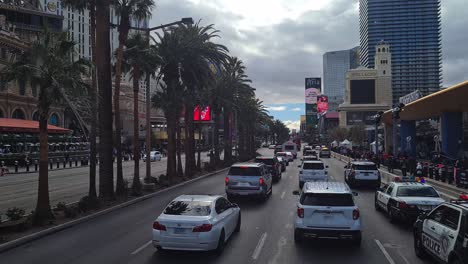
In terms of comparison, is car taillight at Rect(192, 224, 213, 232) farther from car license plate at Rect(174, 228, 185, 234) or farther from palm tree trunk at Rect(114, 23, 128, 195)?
palm tree trunk at Rect(114, 23, 128, 195)

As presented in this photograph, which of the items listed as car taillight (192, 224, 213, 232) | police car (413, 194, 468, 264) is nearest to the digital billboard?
police car (413, 194, 468, 264)

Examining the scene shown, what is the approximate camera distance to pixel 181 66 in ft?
105

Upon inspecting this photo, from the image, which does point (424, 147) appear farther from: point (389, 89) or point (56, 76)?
point (389, 89)

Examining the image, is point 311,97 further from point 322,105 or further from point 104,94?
point 104,94

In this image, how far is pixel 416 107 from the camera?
3838 centimetres

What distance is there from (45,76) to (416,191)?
1237cm

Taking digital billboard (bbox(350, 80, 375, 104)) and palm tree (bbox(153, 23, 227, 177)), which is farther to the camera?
digital billboard (bbox(350, 80, 375, 104))

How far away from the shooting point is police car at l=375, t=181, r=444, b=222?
44.3 feet

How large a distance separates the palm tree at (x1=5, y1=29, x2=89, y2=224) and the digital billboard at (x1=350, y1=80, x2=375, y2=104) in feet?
480

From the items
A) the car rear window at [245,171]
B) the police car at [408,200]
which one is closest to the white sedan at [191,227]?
the police car at [408,200]

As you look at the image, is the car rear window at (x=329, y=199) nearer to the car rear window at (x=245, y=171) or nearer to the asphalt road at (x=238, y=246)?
the asphalt road at (x=238, y=246)

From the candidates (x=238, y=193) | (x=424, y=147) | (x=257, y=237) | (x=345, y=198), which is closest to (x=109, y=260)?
(x=257, y=237)

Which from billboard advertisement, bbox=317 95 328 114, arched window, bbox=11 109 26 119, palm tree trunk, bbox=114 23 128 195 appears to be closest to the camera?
palm tree trunk, bbox=114 23 128 195

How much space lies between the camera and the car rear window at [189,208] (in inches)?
419
